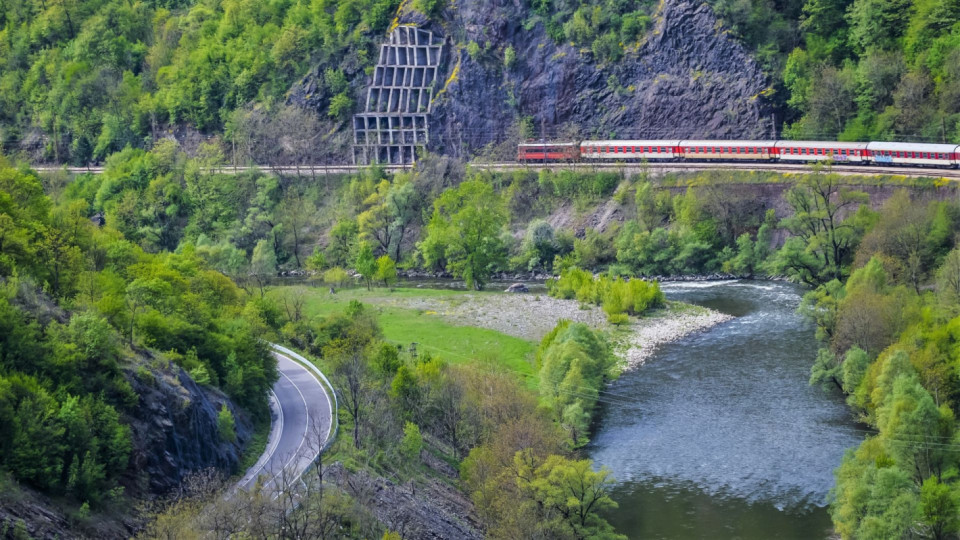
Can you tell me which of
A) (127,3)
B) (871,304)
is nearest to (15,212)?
(871,304)

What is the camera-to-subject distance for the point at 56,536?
1638 inches

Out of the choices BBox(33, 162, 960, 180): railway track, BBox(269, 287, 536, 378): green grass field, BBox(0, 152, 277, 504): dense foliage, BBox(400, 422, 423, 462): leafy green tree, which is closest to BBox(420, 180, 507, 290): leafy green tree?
BBox(269, 287, 536, 378): green grass field

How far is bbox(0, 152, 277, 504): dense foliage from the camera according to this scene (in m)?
44.8

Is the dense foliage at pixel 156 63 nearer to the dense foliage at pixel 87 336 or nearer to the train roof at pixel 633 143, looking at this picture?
the train roof at pixel 633 143

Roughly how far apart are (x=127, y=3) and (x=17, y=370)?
392 ft

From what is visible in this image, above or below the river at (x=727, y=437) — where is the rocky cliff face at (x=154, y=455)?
above

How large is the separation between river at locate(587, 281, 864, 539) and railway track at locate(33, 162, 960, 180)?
68.0 ft

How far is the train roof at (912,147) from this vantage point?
101 meters

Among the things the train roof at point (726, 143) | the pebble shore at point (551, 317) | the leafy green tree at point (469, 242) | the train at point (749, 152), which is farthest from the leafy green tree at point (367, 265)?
the train roof at point (726, 143)

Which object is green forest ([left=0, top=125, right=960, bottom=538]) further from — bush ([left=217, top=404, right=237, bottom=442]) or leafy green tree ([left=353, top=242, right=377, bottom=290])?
leafy green tree ([left=353, top=242, right=377, bottom=290])

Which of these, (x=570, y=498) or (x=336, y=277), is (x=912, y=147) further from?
(x=570, y=498)

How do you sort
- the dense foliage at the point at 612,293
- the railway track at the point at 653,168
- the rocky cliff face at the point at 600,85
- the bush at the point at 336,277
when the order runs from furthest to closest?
the rocky cliff face at the point at 600,85
the bush at the point at 336,277
the railway track at the point at 653,168
the dense foliage at the point at 612,293

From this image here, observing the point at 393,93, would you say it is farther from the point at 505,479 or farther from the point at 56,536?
the point at 56,536

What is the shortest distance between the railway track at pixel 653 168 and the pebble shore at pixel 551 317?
21.2 m
